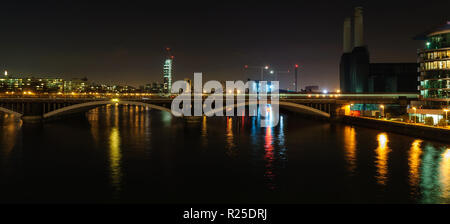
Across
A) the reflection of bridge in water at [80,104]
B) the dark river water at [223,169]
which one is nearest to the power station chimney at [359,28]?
the reflection of bridge in water at [80,104]

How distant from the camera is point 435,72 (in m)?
58.3

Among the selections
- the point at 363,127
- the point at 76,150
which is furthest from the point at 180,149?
the point at 363,127

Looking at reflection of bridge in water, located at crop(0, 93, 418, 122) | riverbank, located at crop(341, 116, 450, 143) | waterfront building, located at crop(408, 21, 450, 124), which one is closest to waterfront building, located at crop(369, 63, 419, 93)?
reflection of bridge in water, located at crop(0, 93, 418, 122)

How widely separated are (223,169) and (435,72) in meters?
42.9

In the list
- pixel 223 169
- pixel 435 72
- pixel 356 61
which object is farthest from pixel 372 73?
pixel 223 169

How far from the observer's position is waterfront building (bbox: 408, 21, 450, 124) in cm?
5613

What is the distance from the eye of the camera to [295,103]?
6888 cm
